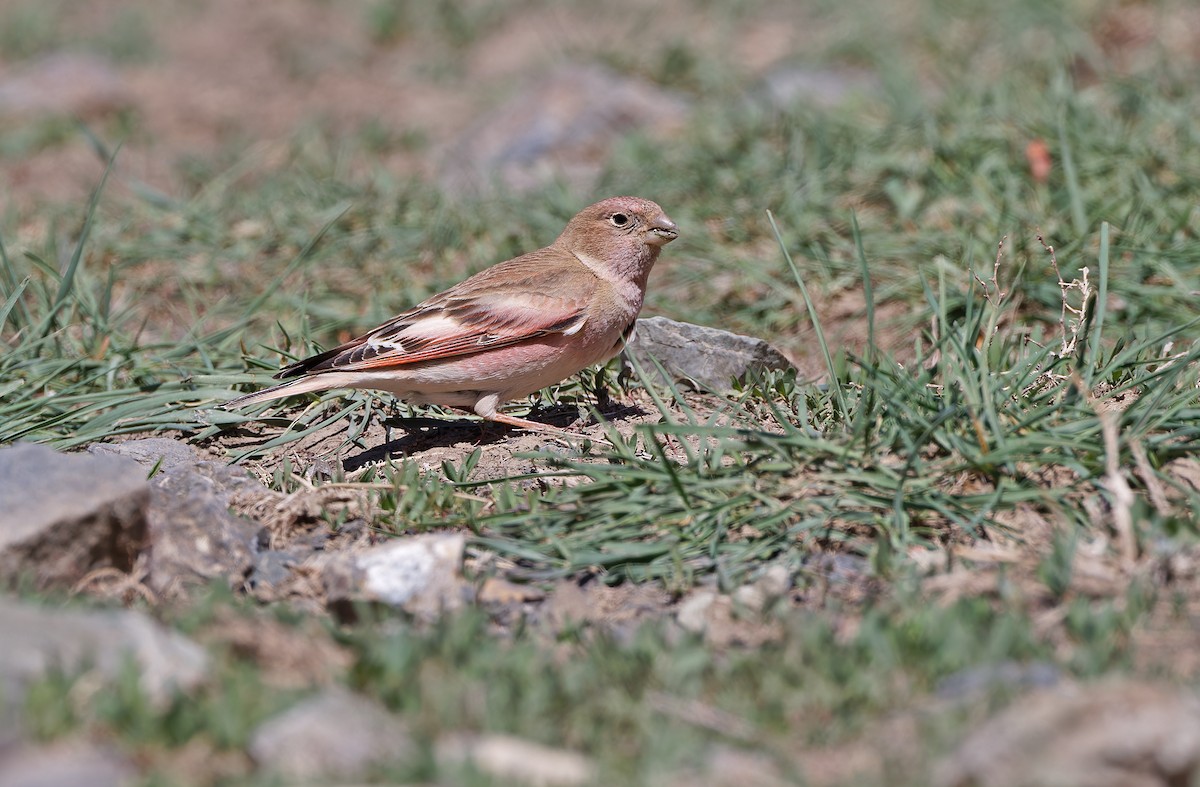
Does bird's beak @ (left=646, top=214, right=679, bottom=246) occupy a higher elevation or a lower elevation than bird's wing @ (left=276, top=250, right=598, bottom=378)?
higher

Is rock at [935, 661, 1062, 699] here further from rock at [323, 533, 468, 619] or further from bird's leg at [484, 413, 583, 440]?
bird's leg at [484, 413, 583, 440]

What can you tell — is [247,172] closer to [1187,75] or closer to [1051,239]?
[1051,239]

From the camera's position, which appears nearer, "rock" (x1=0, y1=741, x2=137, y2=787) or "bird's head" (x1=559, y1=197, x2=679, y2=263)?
"rock" (x1=0, y1=741, x2=137, y2=787)

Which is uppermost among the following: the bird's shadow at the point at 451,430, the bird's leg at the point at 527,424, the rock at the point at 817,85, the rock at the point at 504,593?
the rock at the point at 817,85

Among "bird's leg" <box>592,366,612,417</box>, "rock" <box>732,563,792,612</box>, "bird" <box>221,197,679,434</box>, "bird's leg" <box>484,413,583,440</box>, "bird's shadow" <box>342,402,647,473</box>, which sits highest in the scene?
"bird" <box>221,197,679,434</box>

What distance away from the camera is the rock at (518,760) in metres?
2.55

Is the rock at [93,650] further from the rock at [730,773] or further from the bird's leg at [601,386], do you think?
the bird's leg at [601,386]

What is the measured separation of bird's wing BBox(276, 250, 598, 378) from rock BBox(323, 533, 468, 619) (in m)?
1.16

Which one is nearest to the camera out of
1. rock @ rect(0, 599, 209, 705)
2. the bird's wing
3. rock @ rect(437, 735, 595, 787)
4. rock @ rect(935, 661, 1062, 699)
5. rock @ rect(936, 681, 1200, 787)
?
rock @ rect(936, 681, 1200, 787)

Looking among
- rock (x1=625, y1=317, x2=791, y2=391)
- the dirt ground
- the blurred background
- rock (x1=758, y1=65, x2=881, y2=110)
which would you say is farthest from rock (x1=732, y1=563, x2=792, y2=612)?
the dirt ground

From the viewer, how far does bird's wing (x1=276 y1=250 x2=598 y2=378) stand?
477 centimetres

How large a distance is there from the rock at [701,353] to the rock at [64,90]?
19.9 feet

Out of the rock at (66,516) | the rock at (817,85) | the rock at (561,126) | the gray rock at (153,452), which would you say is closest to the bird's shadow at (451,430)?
the gray rock at (153,452)

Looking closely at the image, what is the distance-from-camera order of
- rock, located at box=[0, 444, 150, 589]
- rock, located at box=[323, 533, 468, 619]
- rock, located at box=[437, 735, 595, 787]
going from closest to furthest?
1. rock, located at box=[437, 735, 595, 787]
2. rock, located at box=[0, 444, 150, 589]
3. rock, located at box=[323, 533, 468, 619]
